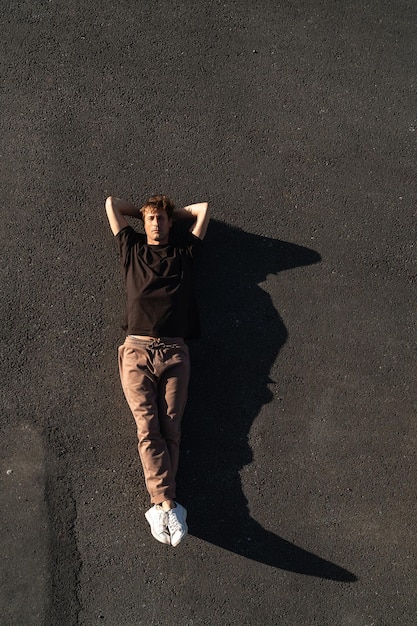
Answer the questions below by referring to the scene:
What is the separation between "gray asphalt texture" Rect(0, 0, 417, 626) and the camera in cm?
451

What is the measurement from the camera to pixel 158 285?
426cm

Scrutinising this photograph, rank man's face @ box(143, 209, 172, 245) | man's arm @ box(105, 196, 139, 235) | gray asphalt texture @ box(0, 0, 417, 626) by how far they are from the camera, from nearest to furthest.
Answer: man's face @ box(143, 209, 172, 245) → man's arm @ box(105, 196, 139, 235) → gray asphalt texture @ box(0, 0, 417, 626)

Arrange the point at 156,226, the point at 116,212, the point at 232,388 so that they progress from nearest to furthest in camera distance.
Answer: the point at 156,226 → the point at 116,212 → the point at 232,388

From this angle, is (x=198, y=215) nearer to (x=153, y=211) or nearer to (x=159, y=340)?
(x=153, y=211)

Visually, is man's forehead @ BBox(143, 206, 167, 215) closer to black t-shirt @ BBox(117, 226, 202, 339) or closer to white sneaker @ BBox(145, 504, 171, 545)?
black t-shirt @ BBox(117, 226, 202, 339)

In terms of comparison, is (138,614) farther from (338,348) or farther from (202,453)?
(338,348)

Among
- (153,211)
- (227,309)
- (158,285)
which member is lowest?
(227,309)

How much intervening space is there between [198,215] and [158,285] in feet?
2.26

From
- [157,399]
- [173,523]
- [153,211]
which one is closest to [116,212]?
[153,211]

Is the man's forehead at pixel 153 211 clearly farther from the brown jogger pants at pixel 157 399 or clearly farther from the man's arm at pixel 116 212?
the brown jogger pants at pixel 157 399

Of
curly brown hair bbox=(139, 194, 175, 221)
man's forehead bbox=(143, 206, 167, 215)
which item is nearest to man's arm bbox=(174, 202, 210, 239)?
curly brown hair bbox=(139, 194, 175, 221)

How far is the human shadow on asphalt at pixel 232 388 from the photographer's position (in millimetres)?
4551

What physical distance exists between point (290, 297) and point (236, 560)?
2265 millimetres

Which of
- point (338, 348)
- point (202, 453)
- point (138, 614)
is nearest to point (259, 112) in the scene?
point (338, 348)
